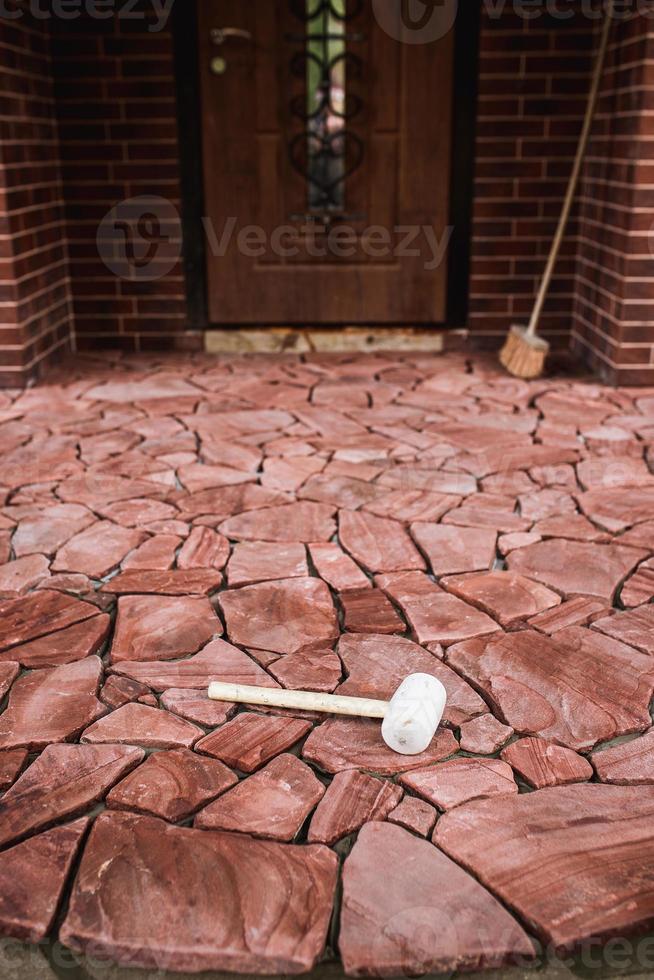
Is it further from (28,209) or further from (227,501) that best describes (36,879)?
(28,209)

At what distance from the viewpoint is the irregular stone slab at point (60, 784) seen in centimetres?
140

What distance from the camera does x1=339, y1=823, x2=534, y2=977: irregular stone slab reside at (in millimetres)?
1176

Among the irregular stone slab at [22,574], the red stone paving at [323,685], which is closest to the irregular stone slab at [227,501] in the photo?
the red stone paving at [323,685]

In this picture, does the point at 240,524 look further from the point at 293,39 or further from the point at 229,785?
the point at 293,39

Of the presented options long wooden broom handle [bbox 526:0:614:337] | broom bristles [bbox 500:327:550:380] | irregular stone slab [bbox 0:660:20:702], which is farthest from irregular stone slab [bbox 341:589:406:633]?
long wooden broom handle [bbox 526:0:614:337]

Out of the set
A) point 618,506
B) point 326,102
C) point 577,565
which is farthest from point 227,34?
point 577,565

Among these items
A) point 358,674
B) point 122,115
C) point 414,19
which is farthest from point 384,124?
point 358,674

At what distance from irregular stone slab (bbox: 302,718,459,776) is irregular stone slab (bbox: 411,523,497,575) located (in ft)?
2.11

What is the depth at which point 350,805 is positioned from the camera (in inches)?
56.6

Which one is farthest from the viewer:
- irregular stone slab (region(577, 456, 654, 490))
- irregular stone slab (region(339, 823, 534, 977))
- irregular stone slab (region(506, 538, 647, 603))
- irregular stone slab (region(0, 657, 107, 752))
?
irregular stone slab (region(577, 456, 654, 490))

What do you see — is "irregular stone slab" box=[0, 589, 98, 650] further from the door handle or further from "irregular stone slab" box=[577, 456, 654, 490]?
the door handle

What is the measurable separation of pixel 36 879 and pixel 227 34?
3774 millimetres

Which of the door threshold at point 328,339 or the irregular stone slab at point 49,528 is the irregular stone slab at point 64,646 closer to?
the irregular stone slab at point 49,528

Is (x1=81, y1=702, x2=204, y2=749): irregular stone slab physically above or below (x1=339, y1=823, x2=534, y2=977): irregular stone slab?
above
